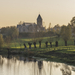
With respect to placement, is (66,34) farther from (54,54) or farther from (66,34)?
(54,54)

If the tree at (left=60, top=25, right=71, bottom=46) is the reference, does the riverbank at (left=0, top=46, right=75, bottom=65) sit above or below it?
below

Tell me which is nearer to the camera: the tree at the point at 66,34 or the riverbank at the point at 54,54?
the riverbank at the point at 54,54

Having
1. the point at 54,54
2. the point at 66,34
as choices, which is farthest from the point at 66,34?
the point at 54,54

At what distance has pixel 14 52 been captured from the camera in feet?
206

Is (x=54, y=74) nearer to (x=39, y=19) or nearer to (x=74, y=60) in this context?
(x=74, y=60)

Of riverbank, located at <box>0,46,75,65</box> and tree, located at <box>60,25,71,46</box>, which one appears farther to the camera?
tree, located at <box>60,25,71,46</box>

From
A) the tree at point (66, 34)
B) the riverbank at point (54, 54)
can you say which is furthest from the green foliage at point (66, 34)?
the riverbank at point (54, 54)

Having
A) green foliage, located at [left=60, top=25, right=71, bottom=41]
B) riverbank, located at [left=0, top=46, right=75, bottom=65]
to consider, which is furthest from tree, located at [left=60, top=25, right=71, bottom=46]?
riverbank, located at [left=0, top=46, right=75, bottom=65]

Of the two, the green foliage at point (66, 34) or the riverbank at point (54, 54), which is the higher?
the green foliage at point (66, 34)

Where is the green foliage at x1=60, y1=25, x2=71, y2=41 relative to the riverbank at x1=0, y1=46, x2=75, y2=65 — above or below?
above

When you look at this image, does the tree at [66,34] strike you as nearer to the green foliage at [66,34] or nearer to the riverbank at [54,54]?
the green foliage at [66,34]

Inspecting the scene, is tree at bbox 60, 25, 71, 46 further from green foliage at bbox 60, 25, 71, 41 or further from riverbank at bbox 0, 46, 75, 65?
riverbank at bbox 0, 46, 75, 65

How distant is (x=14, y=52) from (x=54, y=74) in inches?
1180

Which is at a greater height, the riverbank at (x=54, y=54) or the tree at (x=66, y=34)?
the tree at (x=66, y=34)
